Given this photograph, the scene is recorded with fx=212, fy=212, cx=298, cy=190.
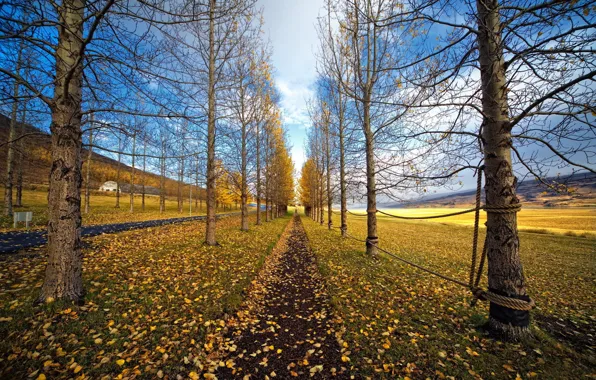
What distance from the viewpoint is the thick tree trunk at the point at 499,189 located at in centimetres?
301

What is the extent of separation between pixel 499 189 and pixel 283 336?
4.19 m

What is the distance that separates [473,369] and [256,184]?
48.3ft

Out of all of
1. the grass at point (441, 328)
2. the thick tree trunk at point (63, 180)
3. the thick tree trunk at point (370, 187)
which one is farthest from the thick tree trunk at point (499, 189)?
the thick tree trunk at point (63, 180)

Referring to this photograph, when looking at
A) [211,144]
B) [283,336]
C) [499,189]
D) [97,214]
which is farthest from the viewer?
[97,214]

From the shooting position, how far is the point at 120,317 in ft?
12.0

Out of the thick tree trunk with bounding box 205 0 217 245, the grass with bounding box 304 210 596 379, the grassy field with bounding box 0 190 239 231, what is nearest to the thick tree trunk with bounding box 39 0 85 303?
the thick tree trunk with bounding box 205 0 217 245

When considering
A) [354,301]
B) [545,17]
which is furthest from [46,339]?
[545,17]

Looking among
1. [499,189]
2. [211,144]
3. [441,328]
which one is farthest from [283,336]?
[211,144]

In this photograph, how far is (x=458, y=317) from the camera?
382 cm

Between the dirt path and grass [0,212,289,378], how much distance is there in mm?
452

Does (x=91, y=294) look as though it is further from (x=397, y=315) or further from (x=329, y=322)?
(x=397, y=315)

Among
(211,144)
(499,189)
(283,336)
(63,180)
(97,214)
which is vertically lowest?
(283,336)

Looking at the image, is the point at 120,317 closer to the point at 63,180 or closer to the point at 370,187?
the point at 63,180

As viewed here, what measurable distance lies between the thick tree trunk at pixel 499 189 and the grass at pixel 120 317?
14.7 feet
